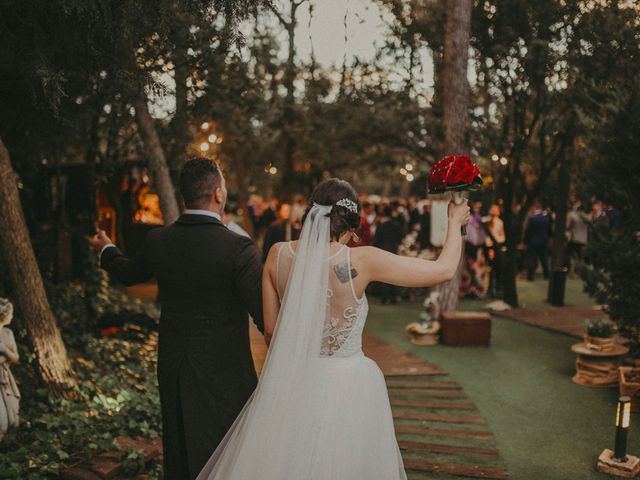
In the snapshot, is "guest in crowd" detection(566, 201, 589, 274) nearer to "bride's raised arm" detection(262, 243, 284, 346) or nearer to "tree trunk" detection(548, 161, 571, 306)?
"tree trunk" detection(548, 161, 571, 306)

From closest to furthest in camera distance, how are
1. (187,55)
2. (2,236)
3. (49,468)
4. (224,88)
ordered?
(49,468) → (2,236) → (187,55) → (224,88)

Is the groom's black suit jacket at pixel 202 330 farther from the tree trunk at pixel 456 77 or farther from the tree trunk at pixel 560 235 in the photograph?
the tree trunk at pixel 560 235

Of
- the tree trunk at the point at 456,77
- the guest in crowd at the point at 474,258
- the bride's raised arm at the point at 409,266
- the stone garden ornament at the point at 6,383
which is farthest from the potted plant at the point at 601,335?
the stone garden ornament at the point at 6,383

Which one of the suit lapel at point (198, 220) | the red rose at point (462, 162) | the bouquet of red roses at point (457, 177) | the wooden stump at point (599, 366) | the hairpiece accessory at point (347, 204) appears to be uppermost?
the red rose at point (462, 162)

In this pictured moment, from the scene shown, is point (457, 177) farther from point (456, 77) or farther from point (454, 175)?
point (456, 77)

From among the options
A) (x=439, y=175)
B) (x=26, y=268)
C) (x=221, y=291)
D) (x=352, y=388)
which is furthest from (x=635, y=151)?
(x=26, y=268)

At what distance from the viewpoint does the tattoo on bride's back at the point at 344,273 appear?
2678 millimetres

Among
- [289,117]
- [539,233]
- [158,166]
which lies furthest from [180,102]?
[539,233]

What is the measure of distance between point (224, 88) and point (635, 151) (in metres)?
5.45

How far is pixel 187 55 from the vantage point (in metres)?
7.04

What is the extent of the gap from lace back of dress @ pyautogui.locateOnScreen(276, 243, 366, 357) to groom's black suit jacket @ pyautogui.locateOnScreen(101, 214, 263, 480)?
0.49ft

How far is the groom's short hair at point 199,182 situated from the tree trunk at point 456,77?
636 cm

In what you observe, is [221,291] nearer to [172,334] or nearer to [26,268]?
[172,334]

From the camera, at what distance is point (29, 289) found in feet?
15.5
